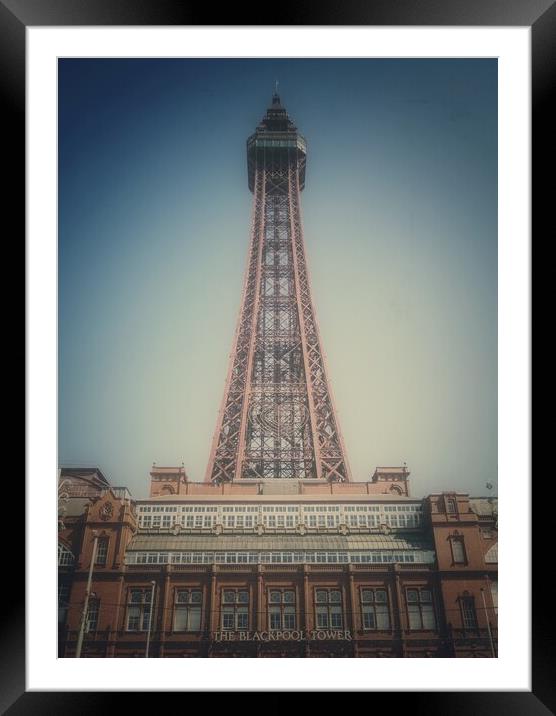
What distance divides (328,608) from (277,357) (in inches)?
291

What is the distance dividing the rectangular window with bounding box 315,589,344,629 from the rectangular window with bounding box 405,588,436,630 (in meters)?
1.22

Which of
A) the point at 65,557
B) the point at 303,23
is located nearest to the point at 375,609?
the point at 65,557

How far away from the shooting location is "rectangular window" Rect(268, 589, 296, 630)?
40.4ft

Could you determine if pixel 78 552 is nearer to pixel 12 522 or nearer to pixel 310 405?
pixel 12 522

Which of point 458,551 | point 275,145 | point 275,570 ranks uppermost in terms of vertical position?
point 275,145

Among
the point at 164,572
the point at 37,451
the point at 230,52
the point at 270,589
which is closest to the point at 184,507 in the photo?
the point at 164,572

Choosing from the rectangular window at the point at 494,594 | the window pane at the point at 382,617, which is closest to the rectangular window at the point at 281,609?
the window pane at the point at 382,617

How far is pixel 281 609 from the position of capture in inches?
488

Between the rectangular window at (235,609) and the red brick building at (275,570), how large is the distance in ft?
0.08

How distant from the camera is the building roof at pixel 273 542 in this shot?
42.0ft

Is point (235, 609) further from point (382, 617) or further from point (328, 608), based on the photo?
point (382, 617)

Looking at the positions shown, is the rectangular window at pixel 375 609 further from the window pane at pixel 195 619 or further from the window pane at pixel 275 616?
the window pane at pixel 195 619

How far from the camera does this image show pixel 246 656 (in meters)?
11.2

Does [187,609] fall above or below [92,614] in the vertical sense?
above
